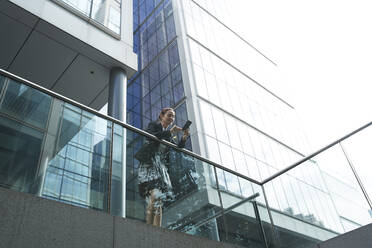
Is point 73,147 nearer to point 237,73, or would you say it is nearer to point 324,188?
point 324,188

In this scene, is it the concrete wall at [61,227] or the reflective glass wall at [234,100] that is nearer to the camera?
the concrete wall at [61,227]

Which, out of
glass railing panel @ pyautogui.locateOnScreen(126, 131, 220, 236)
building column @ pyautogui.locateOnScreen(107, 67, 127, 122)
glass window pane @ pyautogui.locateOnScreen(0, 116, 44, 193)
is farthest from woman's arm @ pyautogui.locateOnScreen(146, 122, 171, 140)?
building column @ pyautogui.locateOnScreen(107, 67, 127, 122)

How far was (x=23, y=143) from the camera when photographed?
4.06 meters

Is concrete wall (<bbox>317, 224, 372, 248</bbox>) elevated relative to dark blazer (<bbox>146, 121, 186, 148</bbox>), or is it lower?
lower

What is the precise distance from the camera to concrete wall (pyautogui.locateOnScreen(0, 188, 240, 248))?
135 inches

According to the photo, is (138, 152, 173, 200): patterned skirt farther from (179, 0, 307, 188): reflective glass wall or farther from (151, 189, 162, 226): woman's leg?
(179, 0, 307, 188): reflective glass wall

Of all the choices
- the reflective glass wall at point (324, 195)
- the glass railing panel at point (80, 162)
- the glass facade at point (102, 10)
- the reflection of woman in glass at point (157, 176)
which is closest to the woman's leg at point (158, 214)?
the reflection of woman in glass at point (157, 176)

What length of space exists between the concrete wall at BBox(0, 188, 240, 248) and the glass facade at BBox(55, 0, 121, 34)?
8.28 m

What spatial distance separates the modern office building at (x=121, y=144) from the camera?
428 centimetres

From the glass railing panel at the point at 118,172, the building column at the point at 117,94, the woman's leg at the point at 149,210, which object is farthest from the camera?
the building column at the point at 117,94

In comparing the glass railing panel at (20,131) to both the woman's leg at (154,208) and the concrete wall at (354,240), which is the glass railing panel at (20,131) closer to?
the woman's leg at (154,208)

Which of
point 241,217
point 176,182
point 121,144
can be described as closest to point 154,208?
point 176,182

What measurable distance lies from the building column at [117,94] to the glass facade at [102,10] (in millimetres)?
1609

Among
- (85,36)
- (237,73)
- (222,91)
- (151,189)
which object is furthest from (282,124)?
(151,189)
